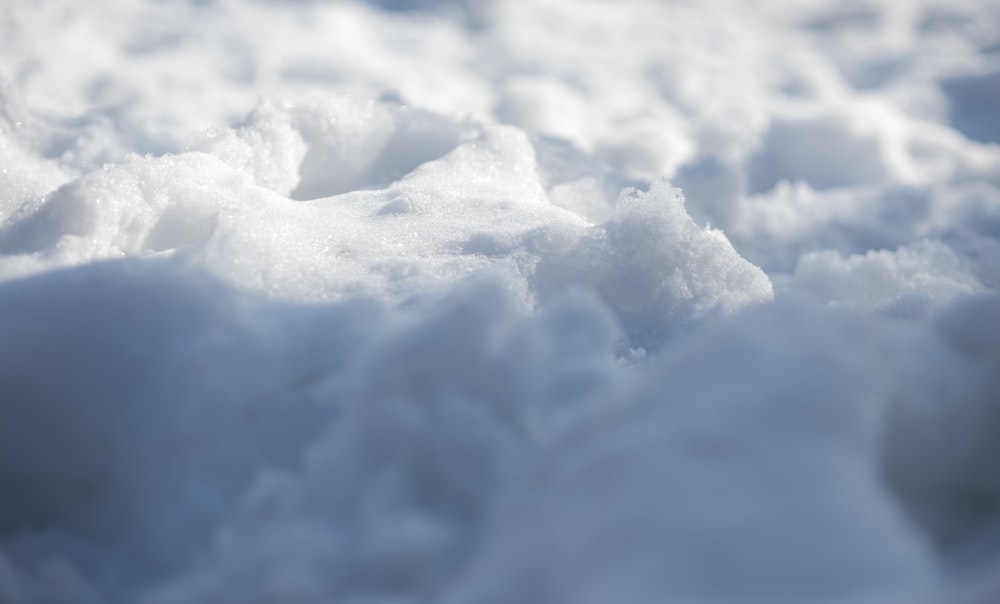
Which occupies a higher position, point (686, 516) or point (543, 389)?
point (543, 389)

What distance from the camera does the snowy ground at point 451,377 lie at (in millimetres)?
822

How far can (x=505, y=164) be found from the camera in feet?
6.75

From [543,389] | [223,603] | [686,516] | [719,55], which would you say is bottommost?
[223,603]

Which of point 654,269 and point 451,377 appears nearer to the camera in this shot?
point 451,377

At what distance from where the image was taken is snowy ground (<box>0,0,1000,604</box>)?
0.82 m

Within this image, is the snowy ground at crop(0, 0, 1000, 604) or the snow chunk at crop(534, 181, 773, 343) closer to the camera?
the snowy ground at crop(0, 0, 1000, 604)

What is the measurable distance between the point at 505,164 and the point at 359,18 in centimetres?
158

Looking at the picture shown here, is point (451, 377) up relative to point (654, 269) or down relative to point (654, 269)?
down

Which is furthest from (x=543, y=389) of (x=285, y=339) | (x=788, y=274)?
(x=788, y=274)

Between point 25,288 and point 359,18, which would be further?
point 359,18

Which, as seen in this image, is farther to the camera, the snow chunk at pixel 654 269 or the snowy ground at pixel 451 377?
the snow chunk at pixel 654 269

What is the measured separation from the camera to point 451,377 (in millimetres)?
1054

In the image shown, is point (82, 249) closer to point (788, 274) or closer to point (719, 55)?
point (788, 274)

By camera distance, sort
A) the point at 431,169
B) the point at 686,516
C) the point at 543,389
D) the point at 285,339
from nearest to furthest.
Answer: the point at 686,516
the point at 543,389
the point at 285,339
the point at 431,169
